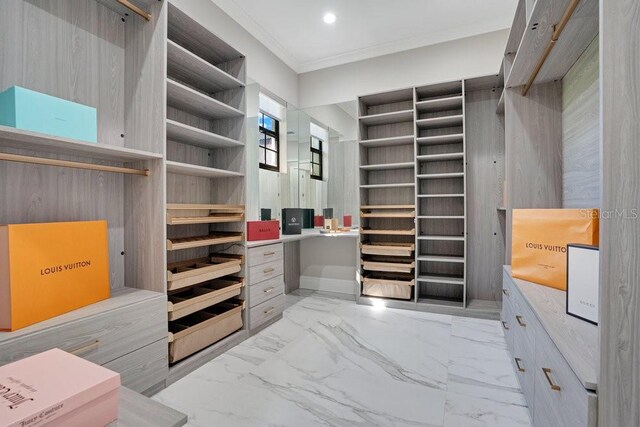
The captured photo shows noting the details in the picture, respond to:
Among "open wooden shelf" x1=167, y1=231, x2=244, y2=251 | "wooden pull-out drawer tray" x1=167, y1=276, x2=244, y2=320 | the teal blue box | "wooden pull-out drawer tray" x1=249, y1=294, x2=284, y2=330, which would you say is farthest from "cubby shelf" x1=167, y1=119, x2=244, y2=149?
"wooden pull-out drawer tray" x1=249, y1=294, x2=284, y2=330

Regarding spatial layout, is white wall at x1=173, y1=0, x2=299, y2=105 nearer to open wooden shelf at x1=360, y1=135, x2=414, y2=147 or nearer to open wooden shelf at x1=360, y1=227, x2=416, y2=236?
open wooden shelf at x1=360, y1=135, x2=414, y2=147

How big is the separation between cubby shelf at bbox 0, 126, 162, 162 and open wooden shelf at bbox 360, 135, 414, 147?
2.36 m

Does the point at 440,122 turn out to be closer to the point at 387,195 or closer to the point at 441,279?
the point at 387,195

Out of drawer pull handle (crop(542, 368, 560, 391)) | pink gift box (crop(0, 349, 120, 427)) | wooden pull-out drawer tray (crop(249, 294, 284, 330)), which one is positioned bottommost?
wooden pull-out drawer tray (crop(249, 294, 284, 330))

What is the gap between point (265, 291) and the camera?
114 inches

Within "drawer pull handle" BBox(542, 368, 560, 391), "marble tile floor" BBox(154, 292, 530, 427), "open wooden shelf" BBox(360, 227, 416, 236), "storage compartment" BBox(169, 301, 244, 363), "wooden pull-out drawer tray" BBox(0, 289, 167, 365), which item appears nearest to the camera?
"drawer pull handle" BBox(542, 368, 560, 391)

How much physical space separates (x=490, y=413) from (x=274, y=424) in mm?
1175

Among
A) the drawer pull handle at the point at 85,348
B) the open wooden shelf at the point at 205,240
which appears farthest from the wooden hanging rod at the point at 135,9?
the drawer pull handle at the point at 85,348

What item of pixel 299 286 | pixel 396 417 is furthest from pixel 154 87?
pixel 299 286

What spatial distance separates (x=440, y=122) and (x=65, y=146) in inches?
126

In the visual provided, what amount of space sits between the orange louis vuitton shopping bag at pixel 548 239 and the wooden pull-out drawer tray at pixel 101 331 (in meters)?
2.25

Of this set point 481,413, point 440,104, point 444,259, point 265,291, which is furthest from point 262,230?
point 440,104

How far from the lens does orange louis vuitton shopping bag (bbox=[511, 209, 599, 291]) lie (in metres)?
1.60

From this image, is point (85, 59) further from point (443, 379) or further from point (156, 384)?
point (443, 379)
